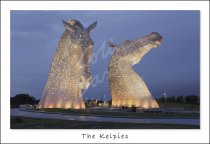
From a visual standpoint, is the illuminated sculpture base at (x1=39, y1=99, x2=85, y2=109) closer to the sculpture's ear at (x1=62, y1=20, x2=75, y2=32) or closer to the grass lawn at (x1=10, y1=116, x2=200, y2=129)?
the sculpture's ear at (x1=62, y1=20, x2=75, y2=32)

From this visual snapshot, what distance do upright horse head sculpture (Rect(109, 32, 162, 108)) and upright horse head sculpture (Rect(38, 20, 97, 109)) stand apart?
11.7ft

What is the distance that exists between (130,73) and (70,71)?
508 cm

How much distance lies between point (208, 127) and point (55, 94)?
12.4 metres

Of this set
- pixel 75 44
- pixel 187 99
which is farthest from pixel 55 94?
pixel 187 99

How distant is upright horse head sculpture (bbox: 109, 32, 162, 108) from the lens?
28.9 meters

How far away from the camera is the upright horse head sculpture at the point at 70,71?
85.7 ft

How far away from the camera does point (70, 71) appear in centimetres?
→ 2630

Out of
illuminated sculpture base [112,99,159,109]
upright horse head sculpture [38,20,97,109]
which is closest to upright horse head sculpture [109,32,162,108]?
illuminated sculpture base [112,99,159,109]

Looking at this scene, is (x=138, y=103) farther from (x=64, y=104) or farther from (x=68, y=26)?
(x=68, y=26)

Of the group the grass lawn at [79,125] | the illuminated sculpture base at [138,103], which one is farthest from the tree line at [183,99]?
the grass lawn at [79,125]

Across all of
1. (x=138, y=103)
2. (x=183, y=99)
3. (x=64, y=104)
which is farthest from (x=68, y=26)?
(x=183, y=99)

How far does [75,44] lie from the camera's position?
26.2m

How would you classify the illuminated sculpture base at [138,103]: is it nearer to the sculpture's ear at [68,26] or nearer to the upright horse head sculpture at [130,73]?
the upright horse head sculpture at [130,73]

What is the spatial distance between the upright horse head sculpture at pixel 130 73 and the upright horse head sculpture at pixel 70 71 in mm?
3568
